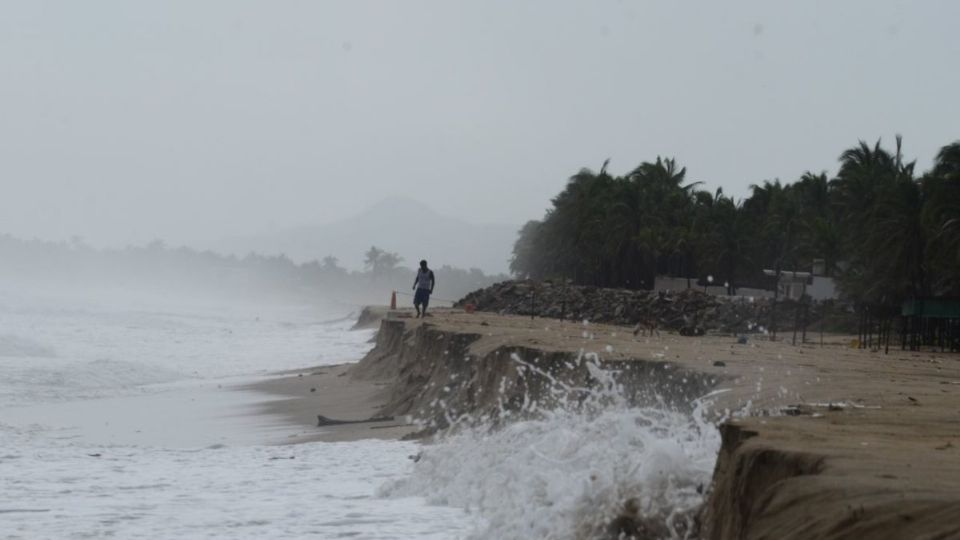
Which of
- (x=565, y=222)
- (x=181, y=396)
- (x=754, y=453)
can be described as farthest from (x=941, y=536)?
(x=565, y=222)

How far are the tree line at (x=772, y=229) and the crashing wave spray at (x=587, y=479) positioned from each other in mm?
28336

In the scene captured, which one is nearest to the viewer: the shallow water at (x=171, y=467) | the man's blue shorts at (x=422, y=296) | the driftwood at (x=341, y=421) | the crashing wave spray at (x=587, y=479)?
the crashing wave spray at (x=587, y=479)

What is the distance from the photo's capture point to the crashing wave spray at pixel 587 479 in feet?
22.1

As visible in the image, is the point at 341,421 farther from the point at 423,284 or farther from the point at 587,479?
the point at 423,284

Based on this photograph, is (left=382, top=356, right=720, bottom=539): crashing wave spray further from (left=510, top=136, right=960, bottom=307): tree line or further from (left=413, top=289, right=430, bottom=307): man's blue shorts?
(left=510, top=136, right=960, bottom=307): tree line

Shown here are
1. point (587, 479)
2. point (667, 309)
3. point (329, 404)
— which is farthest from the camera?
point (667, 309)

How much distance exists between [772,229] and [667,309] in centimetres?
2849

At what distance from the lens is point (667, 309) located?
1606 inches

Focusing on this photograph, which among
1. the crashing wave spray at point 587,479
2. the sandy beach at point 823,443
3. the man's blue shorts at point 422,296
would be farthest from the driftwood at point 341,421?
the man's blue shorts at point 422,296

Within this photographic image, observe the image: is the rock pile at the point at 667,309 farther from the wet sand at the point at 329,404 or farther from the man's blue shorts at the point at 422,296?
the wet sand at the point at 329,404

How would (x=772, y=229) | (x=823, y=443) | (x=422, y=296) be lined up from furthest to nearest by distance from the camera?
(x=772, y=229) → (x=422, y=296) → (x=823, y=443)

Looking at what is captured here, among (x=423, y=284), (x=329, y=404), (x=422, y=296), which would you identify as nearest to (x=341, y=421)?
(x=329, y=404)

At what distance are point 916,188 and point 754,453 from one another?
40.9m

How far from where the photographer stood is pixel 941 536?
3.91m
